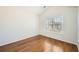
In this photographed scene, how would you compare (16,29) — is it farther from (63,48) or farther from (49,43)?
(63,48)

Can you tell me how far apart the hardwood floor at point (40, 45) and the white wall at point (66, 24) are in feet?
0.22

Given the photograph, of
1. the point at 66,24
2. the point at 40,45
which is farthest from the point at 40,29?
the point at 66,24

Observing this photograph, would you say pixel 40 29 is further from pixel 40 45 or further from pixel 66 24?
pixel 66 24

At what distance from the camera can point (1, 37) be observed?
47.7 inches

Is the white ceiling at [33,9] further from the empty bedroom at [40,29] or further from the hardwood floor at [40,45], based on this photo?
the hardwood floor at [40,45]

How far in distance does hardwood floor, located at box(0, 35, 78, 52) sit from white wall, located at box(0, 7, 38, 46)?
7cm

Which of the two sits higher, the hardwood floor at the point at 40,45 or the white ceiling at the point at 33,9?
the white ceiling at the point at 33,9

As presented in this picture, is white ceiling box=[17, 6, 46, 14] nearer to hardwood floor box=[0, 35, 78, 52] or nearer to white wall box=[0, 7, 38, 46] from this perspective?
white wall box=[0, 7, 38, 46]

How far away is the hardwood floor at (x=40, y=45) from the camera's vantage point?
3.57ft

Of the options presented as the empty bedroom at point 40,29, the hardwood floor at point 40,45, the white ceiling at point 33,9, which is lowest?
the hardwood floor at point 40,45

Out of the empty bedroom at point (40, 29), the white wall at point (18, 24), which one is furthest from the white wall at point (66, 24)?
the white wall at point (18, 24)

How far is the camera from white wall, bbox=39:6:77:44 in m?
1.10

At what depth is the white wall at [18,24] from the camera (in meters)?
1.13

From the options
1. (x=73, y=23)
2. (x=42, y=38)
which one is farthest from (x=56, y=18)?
(x=42, y=38)
